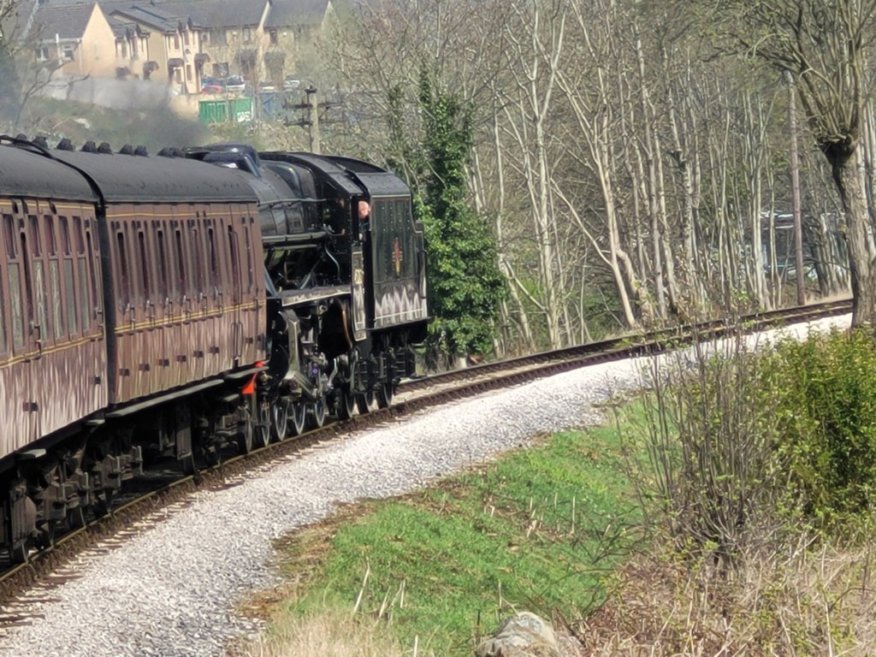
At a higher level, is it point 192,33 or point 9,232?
point 192,33

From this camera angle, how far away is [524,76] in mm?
52750

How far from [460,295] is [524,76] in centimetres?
1482

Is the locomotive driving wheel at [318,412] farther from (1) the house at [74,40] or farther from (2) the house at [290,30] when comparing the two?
(2) the house at [290,30]

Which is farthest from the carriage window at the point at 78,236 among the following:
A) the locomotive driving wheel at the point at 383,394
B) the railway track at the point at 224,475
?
the locomotive driving wheel at the point at 383,394

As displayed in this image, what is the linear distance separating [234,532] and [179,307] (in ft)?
10.3

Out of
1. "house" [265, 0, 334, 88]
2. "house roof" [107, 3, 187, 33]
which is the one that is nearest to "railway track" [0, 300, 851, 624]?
"house" [265, 0, 334, 88]

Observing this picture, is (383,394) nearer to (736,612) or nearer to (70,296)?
(70,296)

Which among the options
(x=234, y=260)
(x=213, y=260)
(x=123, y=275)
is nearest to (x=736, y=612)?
(x=123, y=275)

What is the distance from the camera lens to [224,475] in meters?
17.1

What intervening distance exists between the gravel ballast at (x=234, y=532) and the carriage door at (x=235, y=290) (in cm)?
133

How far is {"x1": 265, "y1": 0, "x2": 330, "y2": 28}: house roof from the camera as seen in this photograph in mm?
97500

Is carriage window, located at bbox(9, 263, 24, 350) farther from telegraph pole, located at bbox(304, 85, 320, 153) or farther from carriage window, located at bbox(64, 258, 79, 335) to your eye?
telegraph pole, located at bbox(304, 85, 320, 153)

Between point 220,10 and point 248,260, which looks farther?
point 220,10

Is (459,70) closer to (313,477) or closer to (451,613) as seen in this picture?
(313,477)
